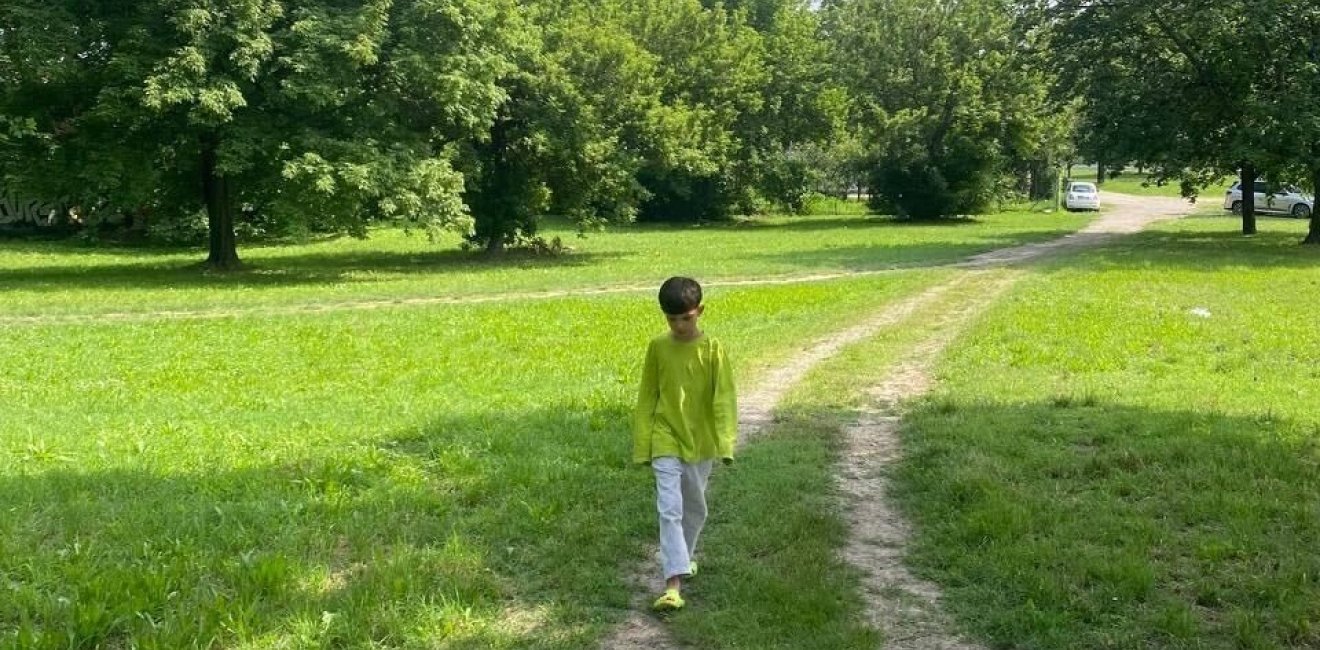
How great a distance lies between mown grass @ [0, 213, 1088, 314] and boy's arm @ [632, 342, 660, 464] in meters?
14.1

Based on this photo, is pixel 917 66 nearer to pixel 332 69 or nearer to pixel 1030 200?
pixel 1030 200

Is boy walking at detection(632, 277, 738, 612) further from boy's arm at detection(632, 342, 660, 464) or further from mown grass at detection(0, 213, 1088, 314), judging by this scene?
mown grass at detection(0, 213, 1088, 314)

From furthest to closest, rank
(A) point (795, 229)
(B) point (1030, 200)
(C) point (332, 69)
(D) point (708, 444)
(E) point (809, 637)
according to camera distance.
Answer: (B) point (1030, 200) → (A) point (795, 229) → (C) point (332, 69) → (D) point (708, 444) → (E) point (809, 637)

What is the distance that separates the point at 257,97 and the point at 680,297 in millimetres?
19487

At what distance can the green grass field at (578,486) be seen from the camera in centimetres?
452

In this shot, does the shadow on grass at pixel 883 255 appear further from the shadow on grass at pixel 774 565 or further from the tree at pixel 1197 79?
the shadow on grass at pixel 774 565

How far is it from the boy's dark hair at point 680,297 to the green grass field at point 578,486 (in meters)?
1.36

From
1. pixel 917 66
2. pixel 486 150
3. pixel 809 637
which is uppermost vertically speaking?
pixel 917 66

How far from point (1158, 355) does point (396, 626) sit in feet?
31.3

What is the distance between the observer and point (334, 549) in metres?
5.32

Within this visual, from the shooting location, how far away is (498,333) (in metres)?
13.9

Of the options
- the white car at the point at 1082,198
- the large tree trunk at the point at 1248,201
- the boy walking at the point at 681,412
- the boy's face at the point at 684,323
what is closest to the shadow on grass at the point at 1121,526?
the boy walking at the point at 681,412

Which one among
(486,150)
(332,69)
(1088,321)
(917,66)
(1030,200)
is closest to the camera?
(1088,321)

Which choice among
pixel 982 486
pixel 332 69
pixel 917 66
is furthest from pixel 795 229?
pixel 982 486
